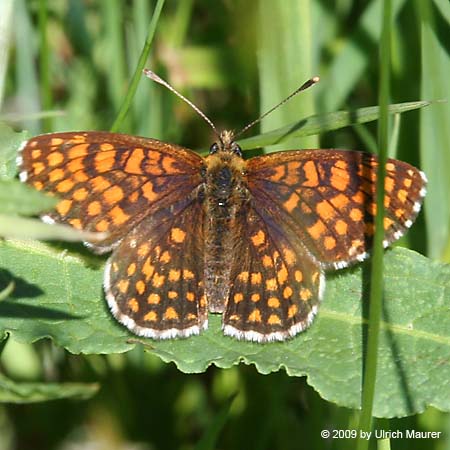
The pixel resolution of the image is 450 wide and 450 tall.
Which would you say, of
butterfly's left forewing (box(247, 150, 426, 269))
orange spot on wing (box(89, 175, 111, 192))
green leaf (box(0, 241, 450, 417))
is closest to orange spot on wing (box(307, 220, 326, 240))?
butterfly's left forewing (box(247, 150, 426, 269))

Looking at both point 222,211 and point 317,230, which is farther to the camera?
point 222,211

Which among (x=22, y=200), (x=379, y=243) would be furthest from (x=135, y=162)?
(x=22, y=200)

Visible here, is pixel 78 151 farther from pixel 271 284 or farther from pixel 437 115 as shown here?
pixel 437 115

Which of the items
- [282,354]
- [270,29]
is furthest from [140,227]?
[270,29]

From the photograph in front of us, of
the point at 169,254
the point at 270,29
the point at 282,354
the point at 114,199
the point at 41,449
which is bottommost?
the point at 41,449

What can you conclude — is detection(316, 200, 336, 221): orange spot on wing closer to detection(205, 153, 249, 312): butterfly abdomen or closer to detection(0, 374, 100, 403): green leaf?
detection(205, 153, 249, 312): butterfly abdomen

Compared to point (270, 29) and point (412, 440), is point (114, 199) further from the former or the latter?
point (412, 440)

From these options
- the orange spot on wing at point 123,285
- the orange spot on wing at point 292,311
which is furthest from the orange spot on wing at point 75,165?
the orange spot on wing at point 292,311

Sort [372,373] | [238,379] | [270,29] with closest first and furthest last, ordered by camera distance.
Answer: [372,373] → [270,29] → [238,379]
